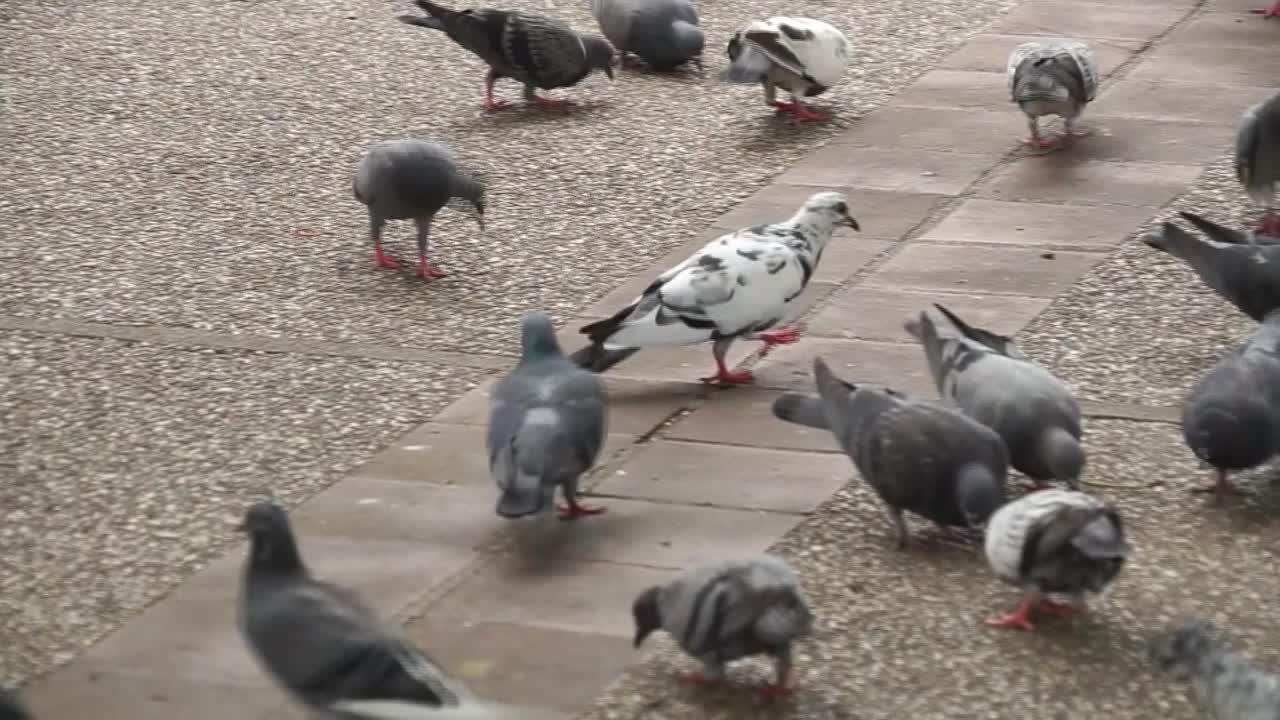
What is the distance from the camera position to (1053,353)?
6.70m

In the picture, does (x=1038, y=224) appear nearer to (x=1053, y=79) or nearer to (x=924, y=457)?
(x=1053, y=79)

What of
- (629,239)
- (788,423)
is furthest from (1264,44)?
(788,423)

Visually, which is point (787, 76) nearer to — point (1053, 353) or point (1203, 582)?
point (1053, 353)

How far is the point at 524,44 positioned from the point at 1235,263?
383cm

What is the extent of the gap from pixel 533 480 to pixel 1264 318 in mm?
2565

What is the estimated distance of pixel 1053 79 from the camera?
857 centimetres

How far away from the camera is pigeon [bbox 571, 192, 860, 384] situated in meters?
6.37

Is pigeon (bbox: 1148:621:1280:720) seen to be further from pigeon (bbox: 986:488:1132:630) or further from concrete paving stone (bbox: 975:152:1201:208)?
concrete paving stone (bbox: 975:152:1201:208)

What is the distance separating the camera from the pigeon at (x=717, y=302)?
6.37 meters

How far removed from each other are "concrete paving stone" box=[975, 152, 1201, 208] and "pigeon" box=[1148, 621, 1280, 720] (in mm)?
4040

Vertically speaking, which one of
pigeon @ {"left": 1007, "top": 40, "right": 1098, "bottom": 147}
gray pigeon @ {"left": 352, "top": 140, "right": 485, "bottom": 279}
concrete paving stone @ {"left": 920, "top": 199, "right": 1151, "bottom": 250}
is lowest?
concrete paving stone @ {"left": 920, "top": 199, "right": 1151, "bottom": 250}

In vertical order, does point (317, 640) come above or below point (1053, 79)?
above

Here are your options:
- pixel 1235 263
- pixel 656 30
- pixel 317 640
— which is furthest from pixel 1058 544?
pixel 656 30

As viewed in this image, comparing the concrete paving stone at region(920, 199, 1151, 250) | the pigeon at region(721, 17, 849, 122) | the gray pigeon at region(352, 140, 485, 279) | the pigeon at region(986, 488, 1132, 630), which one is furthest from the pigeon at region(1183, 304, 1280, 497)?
the pigeon at region(721, 17, 849, 122)
